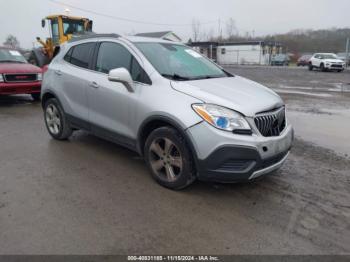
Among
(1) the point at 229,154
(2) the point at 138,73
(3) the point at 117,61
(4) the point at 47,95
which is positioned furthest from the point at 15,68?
(1) the point at 229,154

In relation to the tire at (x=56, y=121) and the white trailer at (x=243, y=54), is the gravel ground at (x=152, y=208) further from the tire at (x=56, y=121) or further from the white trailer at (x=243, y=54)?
the white trailer at (x=243, y=54)

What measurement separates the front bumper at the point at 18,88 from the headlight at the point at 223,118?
7.62 metres

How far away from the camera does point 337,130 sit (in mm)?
6887

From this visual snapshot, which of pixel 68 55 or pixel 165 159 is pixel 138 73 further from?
pixel 68 55

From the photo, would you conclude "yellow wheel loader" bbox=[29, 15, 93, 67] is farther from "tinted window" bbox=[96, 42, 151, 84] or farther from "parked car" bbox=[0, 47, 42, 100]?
"tinted window" bbox=[96, 42, 151, 84]

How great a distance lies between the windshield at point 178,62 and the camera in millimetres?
4105

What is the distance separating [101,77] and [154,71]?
991mm

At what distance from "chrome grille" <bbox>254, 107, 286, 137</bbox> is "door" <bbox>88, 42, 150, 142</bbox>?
153cm

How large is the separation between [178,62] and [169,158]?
55.8 inches

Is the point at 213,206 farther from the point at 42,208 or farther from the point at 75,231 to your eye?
the point at 42,208

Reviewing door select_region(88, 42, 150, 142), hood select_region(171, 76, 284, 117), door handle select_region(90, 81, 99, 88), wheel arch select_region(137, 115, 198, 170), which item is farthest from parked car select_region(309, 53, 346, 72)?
wheel arch select_region(137, 115, 198, 170)

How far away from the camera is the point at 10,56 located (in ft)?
34.0

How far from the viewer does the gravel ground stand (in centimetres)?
285

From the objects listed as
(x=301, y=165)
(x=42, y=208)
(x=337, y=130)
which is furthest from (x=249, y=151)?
(x=337, y=130)
